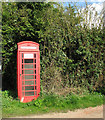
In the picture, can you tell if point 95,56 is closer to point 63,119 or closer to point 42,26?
point 42,26

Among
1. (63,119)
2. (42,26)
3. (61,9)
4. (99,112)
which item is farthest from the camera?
(61,9)

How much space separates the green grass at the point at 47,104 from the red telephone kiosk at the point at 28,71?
35cm

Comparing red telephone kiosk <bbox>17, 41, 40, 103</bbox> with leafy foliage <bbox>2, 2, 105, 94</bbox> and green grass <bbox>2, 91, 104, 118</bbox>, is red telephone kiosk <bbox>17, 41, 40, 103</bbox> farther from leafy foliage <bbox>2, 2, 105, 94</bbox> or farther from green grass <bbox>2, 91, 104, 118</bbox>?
leafy foliage <bbox>2, 2, 105, 94</bbox>

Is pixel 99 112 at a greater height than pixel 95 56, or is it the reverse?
pixel 95 56

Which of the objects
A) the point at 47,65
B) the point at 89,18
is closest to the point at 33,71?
the point at 47,65

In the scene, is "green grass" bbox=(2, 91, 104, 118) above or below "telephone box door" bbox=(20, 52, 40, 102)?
below

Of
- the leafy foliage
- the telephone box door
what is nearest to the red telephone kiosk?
the telephone box door

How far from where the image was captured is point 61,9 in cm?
748

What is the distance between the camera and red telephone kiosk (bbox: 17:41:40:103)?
6.00 metres

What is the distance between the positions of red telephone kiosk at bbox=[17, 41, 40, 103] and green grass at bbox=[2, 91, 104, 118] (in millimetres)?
352

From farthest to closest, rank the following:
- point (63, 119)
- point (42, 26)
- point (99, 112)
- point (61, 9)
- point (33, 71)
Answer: point (61, 9), point (42, 26), point (33, 71), point (99, 112), point (63, 119)

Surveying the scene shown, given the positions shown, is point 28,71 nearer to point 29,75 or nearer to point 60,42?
point 29,75

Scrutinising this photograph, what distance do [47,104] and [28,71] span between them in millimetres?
1498

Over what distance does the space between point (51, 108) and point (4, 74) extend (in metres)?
3.37
